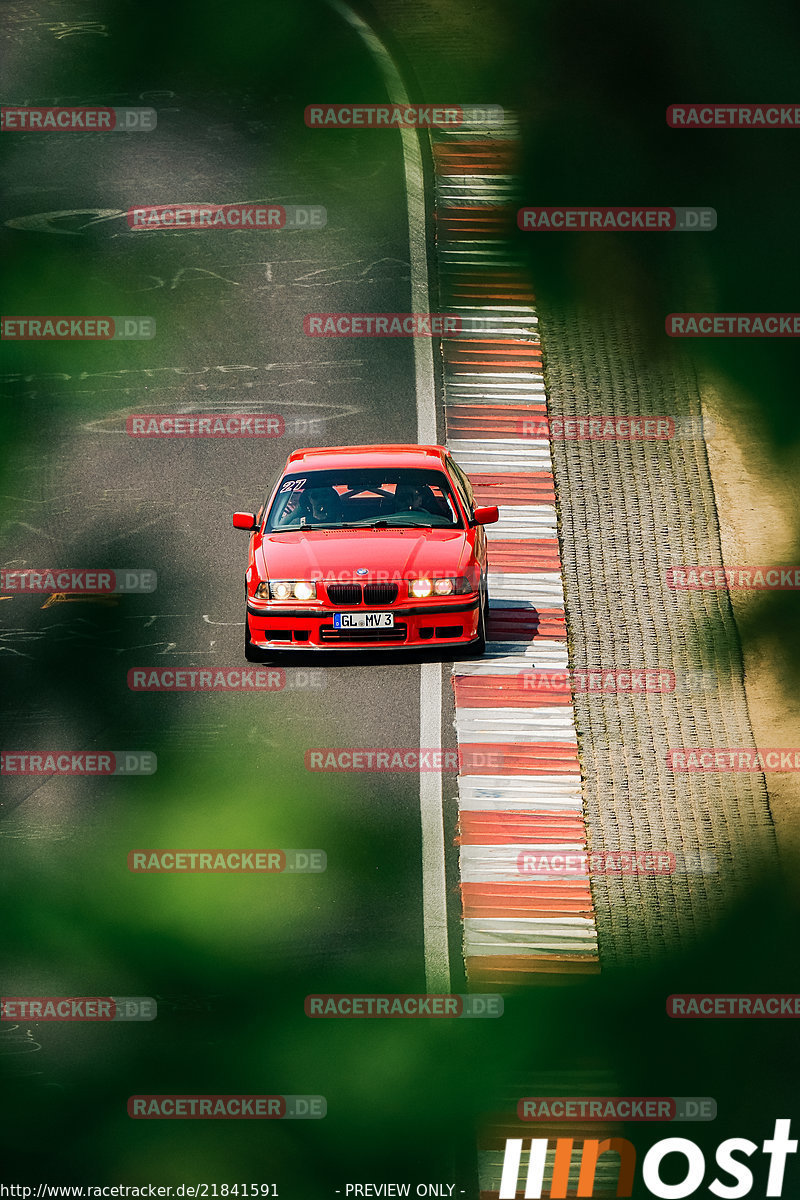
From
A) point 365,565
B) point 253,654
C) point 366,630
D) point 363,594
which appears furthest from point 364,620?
point 253,654

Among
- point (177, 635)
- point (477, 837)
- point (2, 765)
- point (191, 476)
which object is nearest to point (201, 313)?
point (191, 476)

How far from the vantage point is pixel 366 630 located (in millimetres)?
15180

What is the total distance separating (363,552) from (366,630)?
85 cm

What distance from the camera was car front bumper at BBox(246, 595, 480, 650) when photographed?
49.9 feet

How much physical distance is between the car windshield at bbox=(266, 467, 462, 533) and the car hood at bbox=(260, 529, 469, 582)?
0.21 m

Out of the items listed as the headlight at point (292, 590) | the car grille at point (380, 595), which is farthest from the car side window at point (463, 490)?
the headlight at point (292, 590)

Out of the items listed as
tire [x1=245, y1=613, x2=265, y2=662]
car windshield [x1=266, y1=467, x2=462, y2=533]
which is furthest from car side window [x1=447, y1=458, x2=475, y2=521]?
tire [x1=245, y1=613, x2=265, y2=662]

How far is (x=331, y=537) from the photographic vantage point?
52.3 feet

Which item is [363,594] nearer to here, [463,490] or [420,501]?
[420,501]

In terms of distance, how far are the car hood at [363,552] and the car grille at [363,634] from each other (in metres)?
0.50

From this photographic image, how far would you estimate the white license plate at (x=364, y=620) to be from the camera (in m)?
15.2

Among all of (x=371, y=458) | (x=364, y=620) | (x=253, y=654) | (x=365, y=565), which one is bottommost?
(x=253, y=654)

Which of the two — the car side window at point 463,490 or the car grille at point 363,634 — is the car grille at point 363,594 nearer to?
the car grille at point 363,634

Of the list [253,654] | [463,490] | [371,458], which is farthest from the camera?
[463,490]
